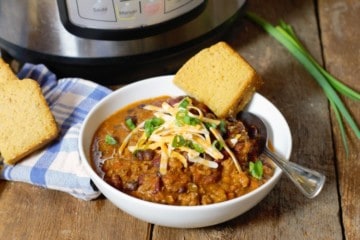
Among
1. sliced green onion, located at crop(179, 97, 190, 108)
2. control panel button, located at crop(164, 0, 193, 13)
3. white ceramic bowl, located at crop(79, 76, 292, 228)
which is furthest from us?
control panel button, located at crop(164, 0, 193, 13)

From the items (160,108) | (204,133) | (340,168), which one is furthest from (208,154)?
(340,168)

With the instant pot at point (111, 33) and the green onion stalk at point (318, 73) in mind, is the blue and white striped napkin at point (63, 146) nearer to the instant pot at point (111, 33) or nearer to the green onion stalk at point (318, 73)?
the instant pot at point (111, 33)

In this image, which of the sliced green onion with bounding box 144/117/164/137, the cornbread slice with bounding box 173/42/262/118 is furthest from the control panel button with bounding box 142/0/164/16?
the sliced green onion with bounding box 144/117/164/137

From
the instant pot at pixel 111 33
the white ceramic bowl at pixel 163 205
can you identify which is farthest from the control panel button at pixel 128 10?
the white ceramic bowl at pixel 163 205

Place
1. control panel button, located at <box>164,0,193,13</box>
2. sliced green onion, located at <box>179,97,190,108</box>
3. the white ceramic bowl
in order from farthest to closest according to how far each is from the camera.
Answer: control panel button, located at <box>164,0,193,13</box>, sliced green onion, located at <box>179,97,190,108</box>, the white ceramic bowl

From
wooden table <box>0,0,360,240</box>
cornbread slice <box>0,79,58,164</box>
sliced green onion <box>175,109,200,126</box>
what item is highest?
sliced green onion <box>175,109,200,126</box>

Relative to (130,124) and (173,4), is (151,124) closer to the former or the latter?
(130,124)

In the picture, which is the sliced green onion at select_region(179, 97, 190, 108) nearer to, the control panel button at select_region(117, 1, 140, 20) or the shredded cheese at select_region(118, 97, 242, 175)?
the shredded cheese at select_region(118, 97, 242, 175)

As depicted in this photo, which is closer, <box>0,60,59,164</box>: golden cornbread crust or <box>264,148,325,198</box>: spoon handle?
<box>264,148,325,198</box>: spoon handle
